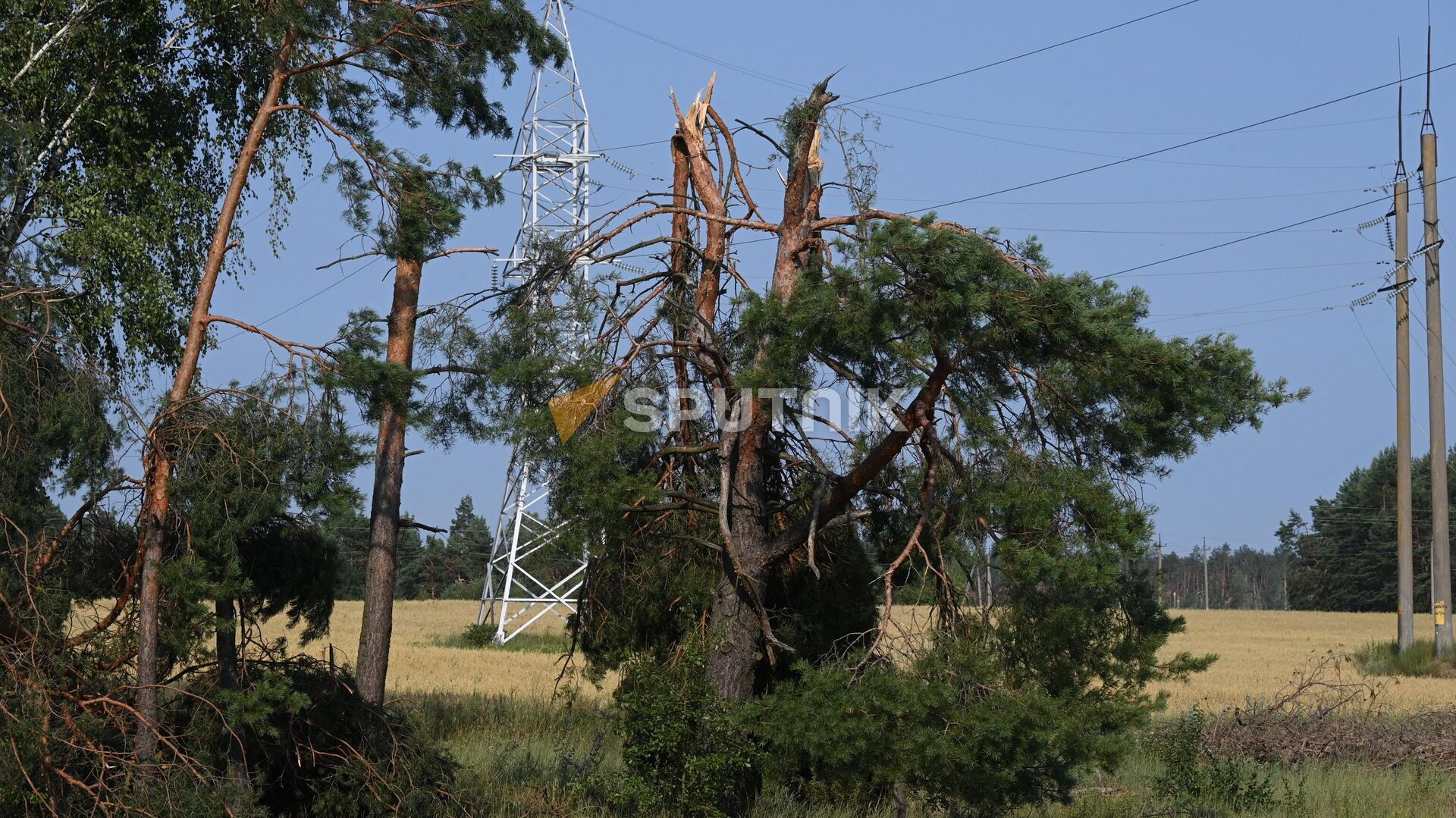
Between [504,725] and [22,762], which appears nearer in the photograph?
[22,762]

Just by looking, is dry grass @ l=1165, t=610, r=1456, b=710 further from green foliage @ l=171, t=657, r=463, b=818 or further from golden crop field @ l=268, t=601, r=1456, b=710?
green foliage @ l=171, t=657, r=463, b=818

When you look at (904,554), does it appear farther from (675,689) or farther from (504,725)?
(504,725)

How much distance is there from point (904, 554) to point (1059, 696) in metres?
1.56

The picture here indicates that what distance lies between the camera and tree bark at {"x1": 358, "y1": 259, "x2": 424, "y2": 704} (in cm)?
1330

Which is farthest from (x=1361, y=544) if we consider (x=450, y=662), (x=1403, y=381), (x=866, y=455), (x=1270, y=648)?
(x=866, y=455)

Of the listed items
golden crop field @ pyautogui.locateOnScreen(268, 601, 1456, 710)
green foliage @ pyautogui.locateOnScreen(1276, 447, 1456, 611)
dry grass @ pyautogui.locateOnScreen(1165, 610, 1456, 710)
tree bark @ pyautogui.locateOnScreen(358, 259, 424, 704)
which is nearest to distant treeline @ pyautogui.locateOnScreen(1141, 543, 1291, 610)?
green foliage @ pyautogui.locateOnScreen(1276, 447, 1456, 611)

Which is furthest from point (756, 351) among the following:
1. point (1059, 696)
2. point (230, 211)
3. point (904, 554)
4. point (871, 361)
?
point (230, 211)

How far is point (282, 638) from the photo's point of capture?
980 cm

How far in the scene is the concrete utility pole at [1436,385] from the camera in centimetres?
2589

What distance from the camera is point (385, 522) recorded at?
44.1 ft

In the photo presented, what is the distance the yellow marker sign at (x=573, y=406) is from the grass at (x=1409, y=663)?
19671 millimetres

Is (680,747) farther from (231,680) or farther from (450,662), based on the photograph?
(450,662)

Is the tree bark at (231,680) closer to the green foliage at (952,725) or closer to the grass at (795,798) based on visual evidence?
the grass at (795,798)

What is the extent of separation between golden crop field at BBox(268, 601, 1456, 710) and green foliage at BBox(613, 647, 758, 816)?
174 cm
